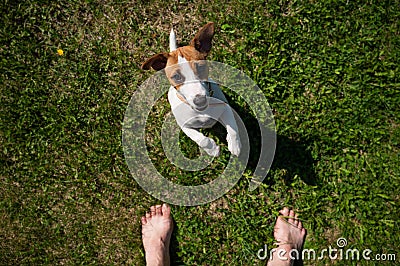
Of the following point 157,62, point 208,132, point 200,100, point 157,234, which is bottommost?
point 157,234

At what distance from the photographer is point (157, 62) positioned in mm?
2678

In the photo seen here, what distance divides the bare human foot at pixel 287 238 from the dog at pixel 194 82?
1.05m

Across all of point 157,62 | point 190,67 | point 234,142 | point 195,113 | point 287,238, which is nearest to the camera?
point 190,67

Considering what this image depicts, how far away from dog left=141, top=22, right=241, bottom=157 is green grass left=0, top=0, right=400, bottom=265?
24.8 inches

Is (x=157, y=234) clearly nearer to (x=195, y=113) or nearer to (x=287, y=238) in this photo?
(x=287, y=238)

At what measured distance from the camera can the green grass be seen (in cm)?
364

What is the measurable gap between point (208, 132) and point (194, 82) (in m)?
1.16

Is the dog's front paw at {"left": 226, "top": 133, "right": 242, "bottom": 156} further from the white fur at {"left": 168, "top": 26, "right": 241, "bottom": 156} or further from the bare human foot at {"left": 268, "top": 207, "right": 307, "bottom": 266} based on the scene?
the bare human foot at {"left": 268, "top": 207, "right": 307, "bottom": 266}

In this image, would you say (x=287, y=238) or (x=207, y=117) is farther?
(x=287, y=238)

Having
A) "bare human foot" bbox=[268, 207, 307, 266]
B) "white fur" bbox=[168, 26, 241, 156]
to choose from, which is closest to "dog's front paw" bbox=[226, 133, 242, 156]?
"white fur" bbox=[168, 26, 241, 156]

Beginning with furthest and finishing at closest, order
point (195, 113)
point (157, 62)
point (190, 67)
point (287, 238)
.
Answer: point (287, 238) → point (195, 113) → point (157, 62) → point (190, 67)

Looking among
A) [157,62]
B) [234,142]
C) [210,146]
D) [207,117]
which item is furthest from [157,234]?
[157,62]

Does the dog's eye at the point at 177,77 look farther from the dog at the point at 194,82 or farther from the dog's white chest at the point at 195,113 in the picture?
the dog's white chest at the point at 195,113

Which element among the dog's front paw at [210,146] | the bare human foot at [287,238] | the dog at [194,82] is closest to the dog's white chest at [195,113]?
the dog at [194,82]
